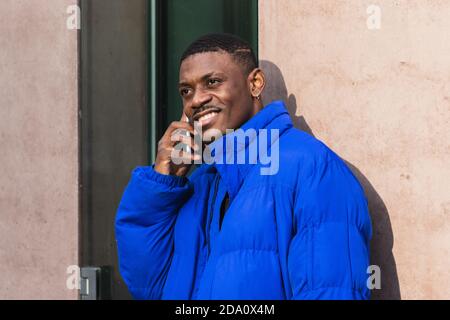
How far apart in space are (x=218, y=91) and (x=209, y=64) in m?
0.11

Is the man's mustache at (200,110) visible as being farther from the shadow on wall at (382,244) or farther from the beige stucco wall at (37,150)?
the beige stucco wall at (37,150)

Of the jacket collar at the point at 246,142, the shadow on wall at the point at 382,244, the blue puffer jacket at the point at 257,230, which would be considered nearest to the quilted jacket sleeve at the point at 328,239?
the blue puffer jacket at the point at 257,230

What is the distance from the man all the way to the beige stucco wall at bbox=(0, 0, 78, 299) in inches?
56.9

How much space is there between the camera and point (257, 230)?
3061 millimetres

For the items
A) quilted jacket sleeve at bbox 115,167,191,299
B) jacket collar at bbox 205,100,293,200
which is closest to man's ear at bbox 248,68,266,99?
jacket collar at bbox 205,100,293,200

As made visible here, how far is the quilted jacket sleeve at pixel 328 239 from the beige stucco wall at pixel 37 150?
2.13 meters

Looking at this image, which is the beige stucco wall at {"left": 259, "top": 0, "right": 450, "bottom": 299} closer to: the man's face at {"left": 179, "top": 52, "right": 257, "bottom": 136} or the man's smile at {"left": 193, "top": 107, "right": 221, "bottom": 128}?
the man's face at {"left": 179, "top": 52, "right": 257, "bottom": 136}

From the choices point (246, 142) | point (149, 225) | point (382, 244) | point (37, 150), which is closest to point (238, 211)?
point (246, 142)

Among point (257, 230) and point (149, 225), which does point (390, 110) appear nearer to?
point (257, 230)

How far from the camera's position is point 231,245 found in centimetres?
309

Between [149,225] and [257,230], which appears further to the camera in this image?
[149,225]

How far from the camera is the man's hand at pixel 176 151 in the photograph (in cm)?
350
